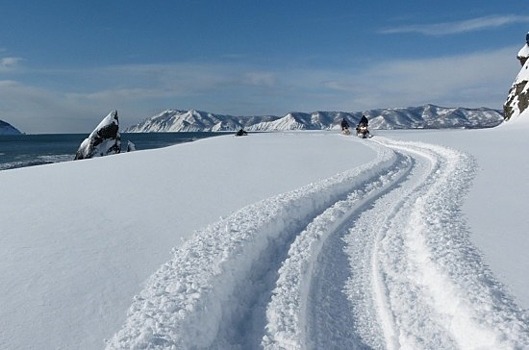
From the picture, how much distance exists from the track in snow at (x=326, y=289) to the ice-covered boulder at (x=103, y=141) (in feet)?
97.7

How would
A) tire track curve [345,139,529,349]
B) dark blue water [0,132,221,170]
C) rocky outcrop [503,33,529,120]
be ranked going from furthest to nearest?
rocky outcrop [503,33,529,120], dark blue water [0,132,221,170], tire track curve [345,139,529,349]

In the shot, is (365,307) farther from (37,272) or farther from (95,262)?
(37,272)

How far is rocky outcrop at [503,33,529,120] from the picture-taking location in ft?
196

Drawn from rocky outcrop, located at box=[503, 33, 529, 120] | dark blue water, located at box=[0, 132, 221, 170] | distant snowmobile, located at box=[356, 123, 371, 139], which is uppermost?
rocky outcrop, located at box=[503, 33, 529, 120]

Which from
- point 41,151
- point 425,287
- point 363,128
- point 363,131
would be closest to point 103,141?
point 363,131

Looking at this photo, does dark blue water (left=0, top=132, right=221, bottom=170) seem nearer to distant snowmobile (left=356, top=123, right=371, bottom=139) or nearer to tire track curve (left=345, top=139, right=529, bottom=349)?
distant snowmobile (left=356, top=123, right=371, bottom=139)

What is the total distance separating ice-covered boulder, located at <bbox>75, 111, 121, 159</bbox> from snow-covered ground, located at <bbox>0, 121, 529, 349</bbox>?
2461 centimetres

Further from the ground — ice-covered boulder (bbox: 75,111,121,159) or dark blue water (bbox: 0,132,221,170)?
ice-covered boulder (bbox: 75,111,121,159)

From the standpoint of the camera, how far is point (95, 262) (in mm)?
6098

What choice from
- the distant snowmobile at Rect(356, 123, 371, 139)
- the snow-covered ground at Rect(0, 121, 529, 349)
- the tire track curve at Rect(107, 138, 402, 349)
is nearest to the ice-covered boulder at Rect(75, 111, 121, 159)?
the distant snowmobile at Rect(356, 123, 371, 139)

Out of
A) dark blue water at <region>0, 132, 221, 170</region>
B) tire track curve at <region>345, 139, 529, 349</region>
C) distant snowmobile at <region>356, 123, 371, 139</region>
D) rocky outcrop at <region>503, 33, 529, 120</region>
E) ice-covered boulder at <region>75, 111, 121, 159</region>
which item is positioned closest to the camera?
tire track curve at <region>345, 139, 529, 349</region>

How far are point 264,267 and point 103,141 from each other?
32701mm

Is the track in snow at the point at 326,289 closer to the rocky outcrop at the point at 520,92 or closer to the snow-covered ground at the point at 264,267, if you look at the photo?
the snow-covered ground at the point at 264,267

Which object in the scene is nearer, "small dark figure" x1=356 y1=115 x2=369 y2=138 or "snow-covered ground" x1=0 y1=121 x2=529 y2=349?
"snow-covered ground" x1=0 y1=121 x2=529 y2=349
